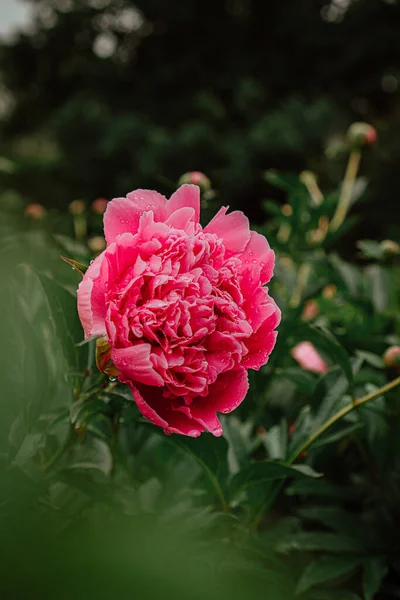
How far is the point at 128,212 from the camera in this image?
1.43 feet

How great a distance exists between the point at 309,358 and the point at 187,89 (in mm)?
7407

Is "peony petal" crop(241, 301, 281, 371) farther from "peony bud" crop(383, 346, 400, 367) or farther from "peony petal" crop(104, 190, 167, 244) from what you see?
"peony bud" crop(383, 346, 400, 367)

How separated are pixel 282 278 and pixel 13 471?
1.88 feet

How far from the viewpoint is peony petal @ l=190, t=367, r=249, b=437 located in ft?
1.37

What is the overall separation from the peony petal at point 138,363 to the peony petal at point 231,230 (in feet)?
0.36

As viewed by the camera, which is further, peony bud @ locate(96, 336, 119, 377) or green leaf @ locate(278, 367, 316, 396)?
green leaf @ locate(278, 367, 316, 396)

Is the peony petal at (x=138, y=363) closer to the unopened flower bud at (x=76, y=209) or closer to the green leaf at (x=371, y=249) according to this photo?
the green leaf at (x=371, y=249)

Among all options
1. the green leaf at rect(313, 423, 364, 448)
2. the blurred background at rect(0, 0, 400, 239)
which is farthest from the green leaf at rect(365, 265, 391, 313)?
the blurred background at rect(0, 0, 400, 239)

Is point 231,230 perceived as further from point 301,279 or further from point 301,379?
point 301,279

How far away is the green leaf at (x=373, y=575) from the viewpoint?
0.70 metres

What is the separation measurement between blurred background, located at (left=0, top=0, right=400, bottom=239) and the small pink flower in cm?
546

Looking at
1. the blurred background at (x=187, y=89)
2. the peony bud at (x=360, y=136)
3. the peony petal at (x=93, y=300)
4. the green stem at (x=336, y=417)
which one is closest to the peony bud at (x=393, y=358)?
the green stem at (x=336, y=417)

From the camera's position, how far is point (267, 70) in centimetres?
782

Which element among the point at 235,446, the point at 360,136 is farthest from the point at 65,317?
the point at 360,136
